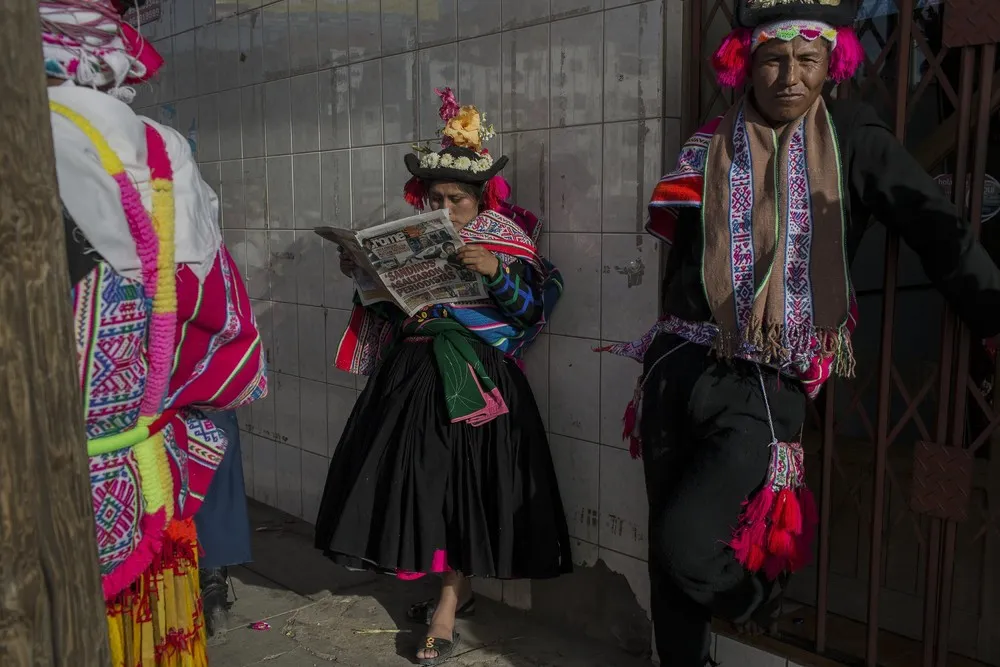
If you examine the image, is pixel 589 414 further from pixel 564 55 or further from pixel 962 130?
pixel 962 130

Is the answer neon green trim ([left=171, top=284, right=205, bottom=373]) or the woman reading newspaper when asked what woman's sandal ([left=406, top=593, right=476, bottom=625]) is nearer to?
the woman reading newspaper

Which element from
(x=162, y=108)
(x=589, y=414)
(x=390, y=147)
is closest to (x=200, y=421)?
(x=589, y=414)

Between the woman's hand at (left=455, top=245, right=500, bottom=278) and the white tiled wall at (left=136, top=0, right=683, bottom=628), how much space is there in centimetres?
43

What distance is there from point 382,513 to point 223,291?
5.07 ft

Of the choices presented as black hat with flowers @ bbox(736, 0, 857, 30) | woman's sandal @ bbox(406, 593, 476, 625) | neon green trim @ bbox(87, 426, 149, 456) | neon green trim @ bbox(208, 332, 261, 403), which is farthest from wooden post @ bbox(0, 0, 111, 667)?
woman's sandal @ bbox(406, 593, 476, 625)

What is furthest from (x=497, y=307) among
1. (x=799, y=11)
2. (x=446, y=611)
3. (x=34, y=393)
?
(x=34, y=393)

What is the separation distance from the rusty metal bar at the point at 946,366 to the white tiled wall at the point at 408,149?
0.88 m

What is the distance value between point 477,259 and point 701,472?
1.01 meters

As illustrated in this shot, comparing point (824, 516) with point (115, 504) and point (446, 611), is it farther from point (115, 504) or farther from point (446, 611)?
point (115, 504)

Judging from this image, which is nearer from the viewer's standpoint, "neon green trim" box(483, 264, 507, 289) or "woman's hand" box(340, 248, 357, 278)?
"neon green trim" box(483, 264, 507, 289)

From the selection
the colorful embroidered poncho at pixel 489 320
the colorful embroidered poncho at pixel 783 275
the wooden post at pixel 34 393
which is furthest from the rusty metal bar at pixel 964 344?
the wooden post at pixel 34 393

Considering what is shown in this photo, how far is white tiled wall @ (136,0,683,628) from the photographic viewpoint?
314 cm

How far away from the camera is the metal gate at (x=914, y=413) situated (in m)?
2.36

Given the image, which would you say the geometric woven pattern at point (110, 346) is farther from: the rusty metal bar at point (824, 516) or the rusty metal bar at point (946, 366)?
the rusty metal bar at point (946, 366)
